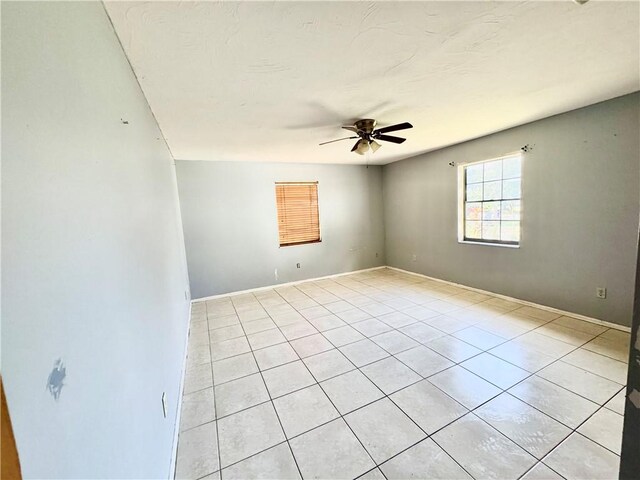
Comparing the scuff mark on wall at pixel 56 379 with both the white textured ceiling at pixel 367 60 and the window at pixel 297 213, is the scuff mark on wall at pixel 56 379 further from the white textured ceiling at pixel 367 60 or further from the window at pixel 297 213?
the window at pixel 297 213

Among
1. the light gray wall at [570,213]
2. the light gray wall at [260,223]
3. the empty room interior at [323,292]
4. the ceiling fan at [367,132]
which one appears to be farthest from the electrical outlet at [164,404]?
the light gray wall at [570,213]

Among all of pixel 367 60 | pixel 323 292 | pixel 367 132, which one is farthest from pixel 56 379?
pixel 323 292

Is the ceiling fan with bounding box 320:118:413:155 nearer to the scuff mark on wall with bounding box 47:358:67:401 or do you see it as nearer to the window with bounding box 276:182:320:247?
the window with bounding box 276:182:320:247

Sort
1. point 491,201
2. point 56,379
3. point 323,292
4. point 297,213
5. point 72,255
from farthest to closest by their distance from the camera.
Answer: point 297,213, point 323,292, point 491,201, point 72,255, point 56,379

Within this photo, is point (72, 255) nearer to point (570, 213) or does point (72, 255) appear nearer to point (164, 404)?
point (164, 404)

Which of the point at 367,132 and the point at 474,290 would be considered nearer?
the point at 367,132

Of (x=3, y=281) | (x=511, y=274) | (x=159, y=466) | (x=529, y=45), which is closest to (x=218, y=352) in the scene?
(x=159, y=466)

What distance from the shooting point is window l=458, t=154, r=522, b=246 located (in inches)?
140

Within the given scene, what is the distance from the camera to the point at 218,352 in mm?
2723

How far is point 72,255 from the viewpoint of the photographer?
0.65 m

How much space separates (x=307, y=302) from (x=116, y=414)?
333 centimetres

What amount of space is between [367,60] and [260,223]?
347 centimetres

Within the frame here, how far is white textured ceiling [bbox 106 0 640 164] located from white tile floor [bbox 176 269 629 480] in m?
2.38

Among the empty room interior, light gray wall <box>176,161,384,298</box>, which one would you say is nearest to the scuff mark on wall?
the empty room interior
